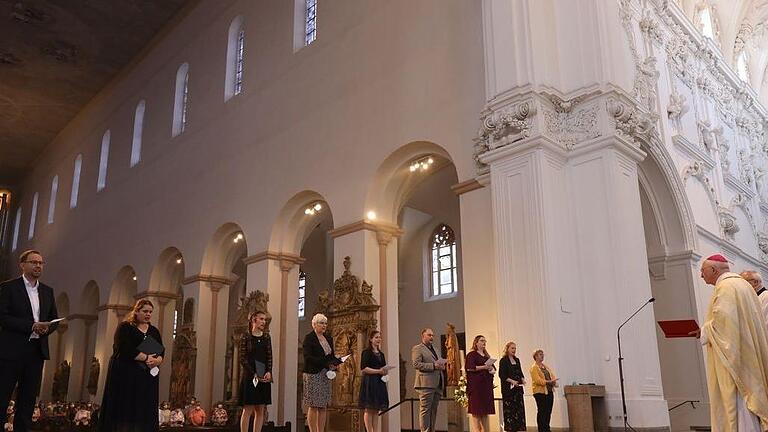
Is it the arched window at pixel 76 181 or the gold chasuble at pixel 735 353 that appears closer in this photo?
the gold chasuble at pixel 735 353

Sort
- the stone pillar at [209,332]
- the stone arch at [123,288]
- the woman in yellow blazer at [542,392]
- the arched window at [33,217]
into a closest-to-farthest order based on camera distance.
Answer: the woman in yellow blazer at [542,392] < the stone pillar at [209,332] < the stone arch at [123,288] < the arched window at [33,217]

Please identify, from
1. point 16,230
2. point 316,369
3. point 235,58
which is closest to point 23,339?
point 316,369

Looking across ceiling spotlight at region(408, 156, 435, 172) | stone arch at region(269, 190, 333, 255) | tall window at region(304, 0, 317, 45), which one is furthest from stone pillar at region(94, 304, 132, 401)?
ceiling spotlight at region(408, 156, 435, 172)

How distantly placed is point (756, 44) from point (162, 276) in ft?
67.5

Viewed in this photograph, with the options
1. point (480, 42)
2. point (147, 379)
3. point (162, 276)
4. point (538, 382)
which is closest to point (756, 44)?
point (480, 42)

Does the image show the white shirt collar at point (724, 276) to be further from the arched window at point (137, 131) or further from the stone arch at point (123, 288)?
the arched window at point (137, 131)

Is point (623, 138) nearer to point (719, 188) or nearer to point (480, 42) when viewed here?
point (480, 42)

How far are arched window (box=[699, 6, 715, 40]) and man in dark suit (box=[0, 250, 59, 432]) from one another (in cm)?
1791

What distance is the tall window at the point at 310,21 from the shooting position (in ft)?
54.6

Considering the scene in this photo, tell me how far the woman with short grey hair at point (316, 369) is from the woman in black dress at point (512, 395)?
2.17m

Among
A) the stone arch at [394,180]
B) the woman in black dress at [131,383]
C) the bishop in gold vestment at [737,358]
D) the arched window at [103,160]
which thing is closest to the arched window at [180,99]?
the arched window at [103,160]

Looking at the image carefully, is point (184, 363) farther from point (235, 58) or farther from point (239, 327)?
point (235, 58)

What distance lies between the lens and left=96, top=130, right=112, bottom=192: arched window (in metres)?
26.4

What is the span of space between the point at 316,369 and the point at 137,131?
18279 millimetres
